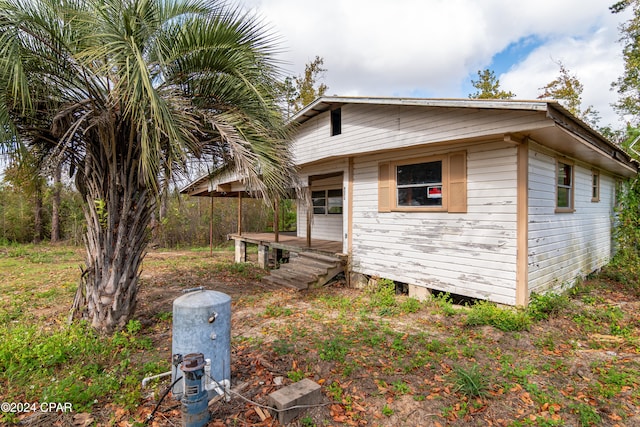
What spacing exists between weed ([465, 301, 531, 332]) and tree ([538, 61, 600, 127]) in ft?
64.4

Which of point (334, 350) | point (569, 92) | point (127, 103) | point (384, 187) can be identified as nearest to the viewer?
point (127, 103)

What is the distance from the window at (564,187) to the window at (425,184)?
6.88ft

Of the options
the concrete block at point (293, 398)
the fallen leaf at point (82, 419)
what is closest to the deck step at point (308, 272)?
the concrete block at point (293, 398)

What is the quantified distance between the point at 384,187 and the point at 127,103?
4965mm

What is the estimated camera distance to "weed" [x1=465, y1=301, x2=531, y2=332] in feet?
15.2

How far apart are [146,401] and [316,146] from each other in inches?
258

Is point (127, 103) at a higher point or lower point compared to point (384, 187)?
higher

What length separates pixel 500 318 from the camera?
4.74 metres

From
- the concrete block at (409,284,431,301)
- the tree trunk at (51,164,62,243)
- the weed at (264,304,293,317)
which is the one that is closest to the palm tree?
the weed at (264,304,293,317)

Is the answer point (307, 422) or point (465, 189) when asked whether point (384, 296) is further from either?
point (307, 422)

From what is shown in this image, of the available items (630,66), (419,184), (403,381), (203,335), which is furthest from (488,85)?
(203,335)

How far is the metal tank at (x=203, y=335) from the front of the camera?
2.77 metres

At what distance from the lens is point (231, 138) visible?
427 centimetres

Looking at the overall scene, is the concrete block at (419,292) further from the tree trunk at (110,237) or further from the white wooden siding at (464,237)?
the tree trunk at (110,237)
